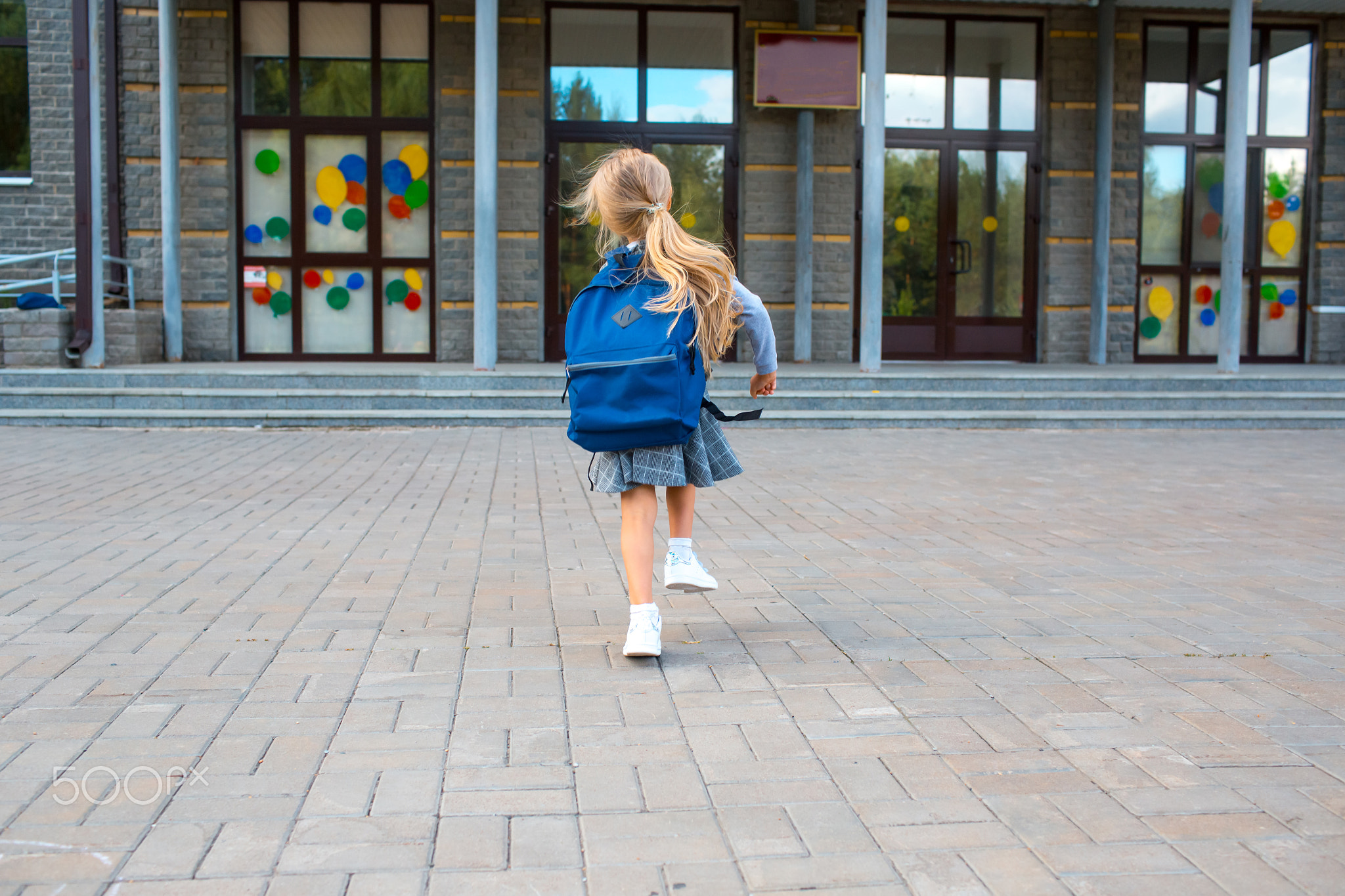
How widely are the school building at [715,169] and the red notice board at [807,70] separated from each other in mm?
210

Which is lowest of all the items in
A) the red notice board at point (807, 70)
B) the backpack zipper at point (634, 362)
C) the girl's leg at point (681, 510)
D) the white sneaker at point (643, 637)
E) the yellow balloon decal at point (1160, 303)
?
the white sneaker at point (643, 637)

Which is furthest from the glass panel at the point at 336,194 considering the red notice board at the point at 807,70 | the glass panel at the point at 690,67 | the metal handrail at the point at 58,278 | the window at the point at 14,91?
the red notice board at the point at 807,70

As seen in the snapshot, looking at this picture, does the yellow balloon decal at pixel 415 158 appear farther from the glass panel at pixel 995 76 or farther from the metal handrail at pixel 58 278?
the glass panel at pixel 995 76

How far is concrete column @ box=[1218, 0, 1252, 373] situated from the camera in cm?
1231

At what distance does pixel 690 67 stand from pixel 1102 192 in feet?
16.8

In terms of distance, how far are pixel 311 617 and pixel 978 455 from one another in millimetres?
6160

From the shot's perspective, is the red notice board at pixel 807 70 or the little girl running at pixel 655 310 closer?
the little girl running at pixel 655 310

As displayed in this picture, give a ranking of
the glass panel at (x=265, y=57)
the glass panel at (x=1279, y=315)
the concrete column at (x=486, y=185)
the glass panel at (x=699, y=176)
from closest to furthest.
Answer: the concrete column at (x=486, y=185) → the glass panel at (x=265, y=57) → the glass panel at (x=699, y=176) → the glass panel at (x=1279, y=315)

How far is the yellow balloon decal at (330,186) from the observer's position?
13578mm

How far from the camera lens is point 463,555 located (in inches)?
204

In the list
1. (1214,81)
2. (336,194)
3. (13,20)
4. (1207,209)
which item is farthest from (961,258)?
(13,20)

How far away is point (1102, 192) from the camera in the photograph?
563 inches

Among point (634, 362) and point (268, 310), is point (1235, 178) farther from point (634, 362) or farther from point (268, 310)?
point (634, 362)

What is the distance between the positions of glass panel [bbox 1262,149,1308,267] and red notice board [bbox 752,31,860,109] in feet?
18.1
